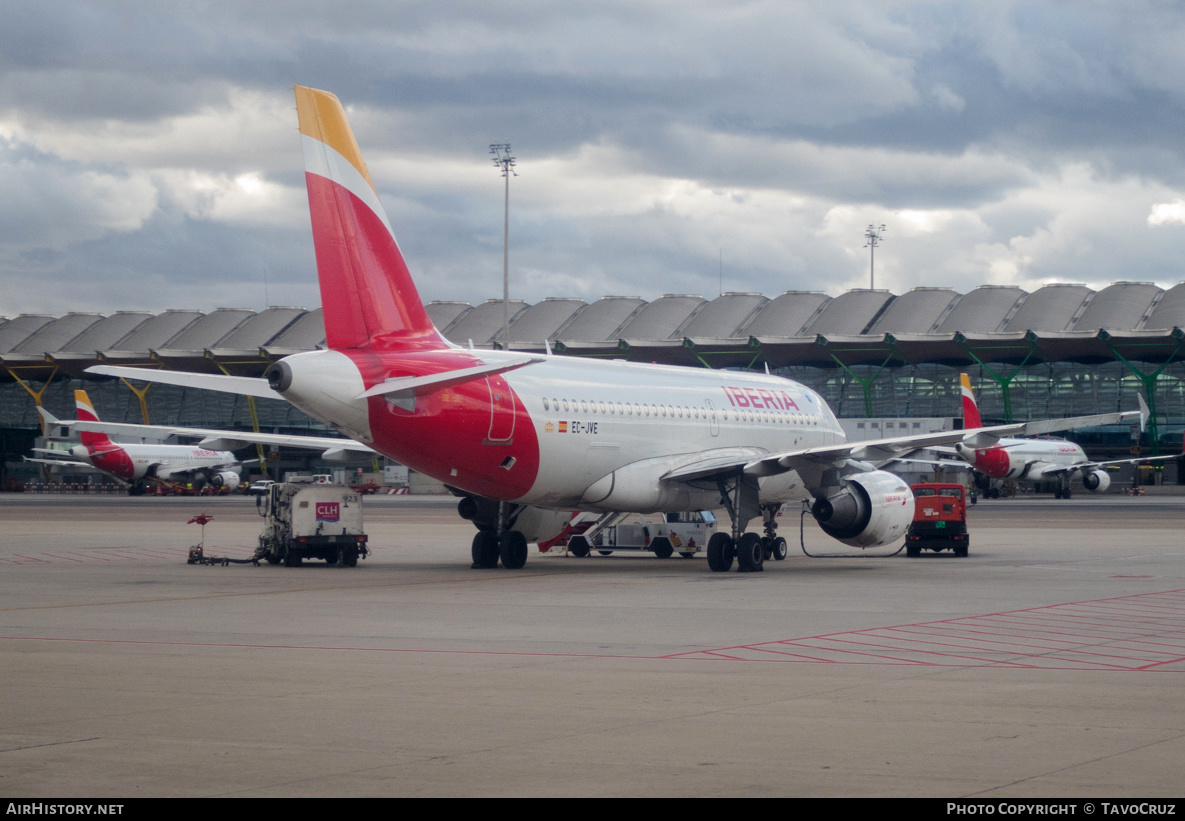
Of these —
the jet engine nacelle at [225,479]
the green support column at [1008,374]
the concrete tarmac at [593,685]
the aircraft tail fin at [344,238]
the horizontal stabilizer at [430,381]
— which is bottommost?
the concrete tarmac at [593,685]

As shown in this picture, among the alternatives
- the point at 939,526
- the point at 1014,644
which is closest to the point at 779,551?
the point at 939,526

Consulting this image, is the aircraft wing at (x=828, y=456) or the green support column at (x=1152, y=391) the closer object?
the aircraft wing at (x=828, y=456)

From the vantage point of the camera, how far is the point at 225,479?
313 feet

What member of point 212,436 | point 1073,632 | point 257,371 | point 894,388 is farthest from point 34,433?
point 1073,632

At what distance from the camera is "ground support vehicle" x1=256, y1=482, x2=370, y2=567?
1129 inches

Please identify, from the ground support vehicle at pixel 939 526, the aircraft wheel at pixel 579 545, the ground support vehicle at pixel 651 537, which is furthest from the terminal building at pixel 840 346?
the aircraft wheel at pixel 579 545

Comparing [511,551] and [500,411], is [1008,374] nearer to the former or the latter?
[511,551]

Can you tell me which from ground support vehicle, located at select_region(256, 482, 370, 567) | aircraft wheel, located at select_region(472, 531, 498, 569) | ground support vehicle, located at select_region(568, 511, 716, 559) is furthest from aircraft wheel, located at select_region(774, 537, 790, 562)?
ground support vehicle, located at select_region(256, 482, 370, 567)

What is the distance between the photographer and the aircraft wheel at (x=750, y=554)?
27.2 meters

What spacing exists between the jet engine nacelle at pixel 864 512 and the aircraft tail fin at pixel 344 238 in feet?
32.6

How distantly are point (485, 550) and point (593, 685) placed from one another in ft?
54.0

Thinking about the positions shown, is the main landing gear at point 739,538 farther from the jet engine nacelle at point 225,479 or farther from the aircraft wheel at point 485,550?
the jet engine nacelle at point 225,479

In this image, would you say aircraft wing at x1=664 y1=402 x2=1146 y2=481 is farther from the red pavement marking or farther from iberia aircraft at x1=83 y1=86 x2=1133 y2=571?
the red pavement marking

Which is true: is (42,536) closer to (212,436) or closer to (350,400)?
(212,436)
